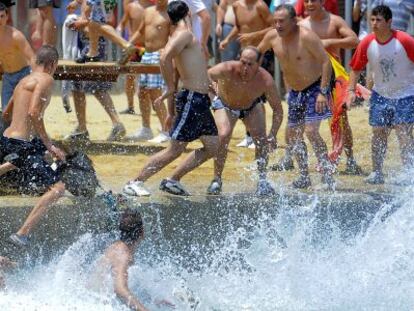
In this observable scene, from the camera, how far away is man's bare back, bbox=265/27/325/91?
10.3 meters

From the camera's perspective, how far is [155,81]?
42.7 feet

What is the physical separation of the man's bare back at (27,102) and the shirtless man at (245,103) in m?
1.44

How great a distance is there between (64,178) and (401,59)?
3.13 meters

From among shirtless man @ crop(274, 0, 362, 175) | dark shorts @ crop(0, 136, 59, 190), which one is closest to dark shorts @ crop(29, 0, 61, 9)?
shirtless man @ crop(274, 0, 362, 175)

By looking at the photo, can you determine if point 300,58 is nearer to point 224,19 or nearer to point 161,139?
point 161,139

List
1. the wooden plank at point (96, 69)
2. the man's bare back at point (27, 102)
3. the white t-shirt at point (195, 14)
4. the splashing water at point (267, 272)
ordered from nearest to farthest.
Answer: the splashing water at point (267, 272) < the man's bare back at point (27, 102) < the wooden plank at point (96, 69) < the white t-shirt at point (195, 14)

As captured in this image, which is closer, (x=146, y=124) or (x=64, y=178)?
(x=64, y=178)

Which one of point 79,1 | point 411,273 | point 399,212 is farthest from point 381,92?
point 79,1

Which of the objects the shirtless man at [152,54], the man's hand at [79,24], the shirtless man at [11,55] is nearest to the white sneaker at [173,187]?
the shirtless man at [11,55]

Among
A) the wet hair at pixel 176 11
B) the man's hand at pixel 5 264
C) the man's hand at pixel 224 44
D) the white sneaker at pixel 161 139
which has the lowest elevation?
the white sneaker at pixel 161 139

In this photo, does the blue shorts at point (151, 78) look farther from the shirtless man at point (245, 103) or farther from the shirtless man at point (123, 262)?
the shirtless man at point (123, 262)

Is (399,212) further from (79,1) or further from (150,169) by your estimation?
(79,1)

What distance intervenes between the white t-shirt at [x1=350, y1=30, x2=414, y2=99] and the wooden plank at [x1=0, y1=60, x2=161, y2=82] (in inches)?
91.7

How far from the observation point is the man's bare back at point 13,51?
11.0 metres
